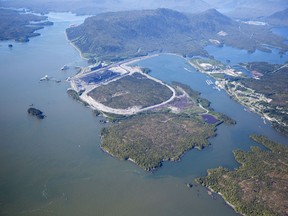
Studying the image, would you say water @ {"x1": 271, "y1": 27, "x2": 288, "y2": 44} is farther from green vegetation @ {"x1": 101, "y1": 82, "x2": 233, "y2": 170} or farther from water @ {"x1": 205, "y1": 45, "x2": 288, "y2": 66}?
Answer: green vegetation @ {"x1": 101, "y1": 82, "x2": 233, "y2": 170}

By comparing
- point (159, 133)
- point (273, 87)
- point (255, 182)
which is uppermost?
Result: point (255, 182)

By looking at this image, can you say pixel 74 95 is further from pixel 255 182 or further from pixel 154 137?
pixel 255 182

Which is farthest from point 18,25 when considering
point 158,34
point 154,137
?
point 154,137

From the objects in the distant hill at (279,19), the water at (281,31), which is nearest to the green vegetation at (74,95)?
the water at (281,31)

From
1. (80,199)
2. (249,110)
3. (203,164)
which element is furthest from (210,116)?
(80,199)

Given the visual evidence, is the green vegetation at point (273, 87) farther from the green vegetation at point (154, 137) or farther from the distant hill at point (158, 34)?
the distant hill at point (158, 34)

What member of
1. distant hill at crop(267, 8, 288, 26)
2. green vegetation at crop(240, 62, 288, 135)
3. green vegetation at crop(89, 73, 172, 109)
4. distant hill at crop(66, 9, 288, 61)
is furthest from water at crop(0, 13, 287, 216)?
distant hill at crop(267, 8, 288, 26)
